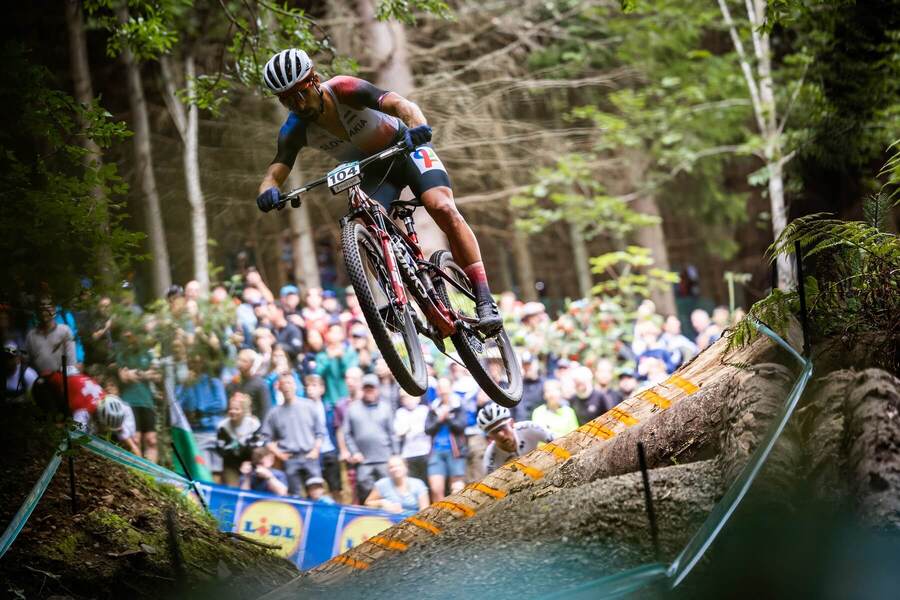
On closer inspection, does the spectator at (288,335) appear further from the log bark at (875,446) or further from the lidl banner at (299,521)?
the log bark at (875,446)

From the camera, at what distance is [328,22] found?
337 inches

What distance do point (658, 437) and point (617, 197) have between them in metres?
8.52

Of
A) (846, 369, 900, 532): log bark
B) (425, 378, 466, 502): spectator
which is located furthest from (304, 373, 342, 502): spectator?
(846, 369, 900, 532): log bark

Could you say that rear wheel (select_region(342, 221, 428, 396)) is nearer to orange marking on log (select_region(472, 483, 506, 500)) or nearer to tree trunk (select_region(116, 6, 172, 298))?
orange marking on log (select_region(472, 483, 506, 500))

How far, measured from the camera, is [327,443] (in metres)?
7.68

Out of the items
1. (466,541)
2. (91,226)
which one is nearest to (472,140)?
(91,226)

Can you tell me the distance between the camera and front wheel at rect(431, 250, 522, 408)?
19.3 feet

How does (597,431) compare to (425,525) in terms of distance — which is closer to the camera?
(425,525)

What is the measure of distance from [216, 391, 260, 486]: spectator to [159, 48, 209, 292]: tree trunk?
1299mm

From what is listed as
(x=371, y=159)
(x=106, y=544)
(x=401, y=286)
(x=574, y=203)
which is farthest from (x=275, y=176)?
(x=574, y=203)

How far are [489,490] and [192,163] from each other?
466cm

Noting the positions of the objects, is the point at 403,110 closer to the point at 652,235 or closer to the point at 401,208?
the point at 401,208

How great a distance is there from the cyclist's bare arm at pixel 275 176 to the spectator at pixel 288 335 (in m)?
2.44

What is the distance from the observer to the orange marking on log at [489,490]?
5738 mm
